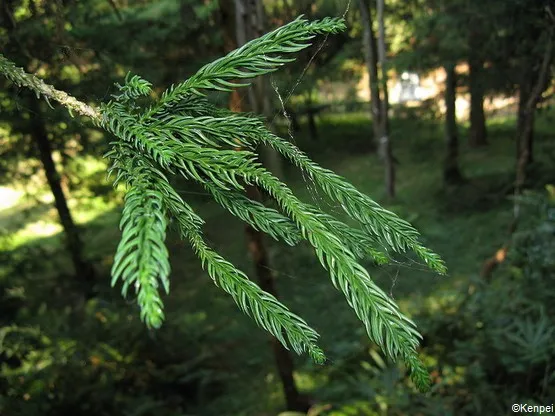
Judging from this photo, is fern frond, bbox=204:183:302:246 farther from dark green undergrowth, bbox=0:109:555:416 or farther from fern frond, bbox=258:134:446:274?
dark green undergrowth, bbox=0:109:555:416

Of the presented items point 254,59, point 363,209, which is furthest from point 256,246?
point 254,59

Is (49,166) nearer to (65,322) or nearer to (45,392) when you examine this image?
(65,322)

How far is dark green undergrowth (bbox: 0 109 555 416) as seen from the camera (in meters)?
4.79

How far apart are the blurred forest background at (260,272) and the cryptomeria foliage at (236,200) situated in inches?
16.5

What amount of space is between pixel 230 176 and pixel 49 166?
27.8 ft

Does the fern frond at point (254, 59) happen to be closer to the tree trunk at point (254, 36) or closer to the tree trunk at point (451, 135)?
the tree trunk at point (254, 36)

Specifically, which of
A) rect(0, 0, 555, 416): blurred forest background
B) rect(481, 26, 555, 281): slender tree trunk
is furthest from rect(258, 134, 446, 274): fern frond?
rect(481, 26, 555, 281): slender tree trunk

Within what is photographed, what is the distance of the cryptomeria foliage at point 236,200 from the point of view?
1.08m

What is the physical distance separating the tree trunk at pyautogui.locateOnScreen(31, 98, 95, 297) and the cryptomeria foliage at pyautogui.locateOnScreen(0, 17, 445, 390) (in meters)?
6.95

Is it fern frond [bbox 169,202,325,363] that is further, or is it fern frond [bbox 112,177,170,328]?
fern frond [bbox 169,202,325,363]

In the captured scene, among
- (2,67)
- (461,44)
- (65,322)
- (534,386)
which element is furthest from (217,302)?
(2,67)

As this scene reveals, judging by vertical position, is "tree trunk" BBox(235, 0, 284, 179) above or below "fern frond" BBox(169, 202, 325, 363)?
above

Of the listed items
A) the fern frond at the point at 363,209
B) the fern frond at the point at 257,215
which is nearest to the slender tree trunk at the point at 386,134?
the fern frond at the point at 363,209

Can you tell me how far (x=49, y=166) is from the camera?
853 cm
